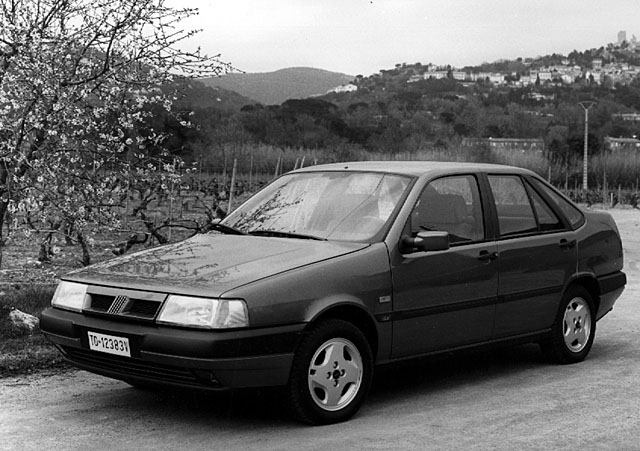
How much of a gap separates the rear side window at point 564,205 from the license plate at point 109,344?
366cm

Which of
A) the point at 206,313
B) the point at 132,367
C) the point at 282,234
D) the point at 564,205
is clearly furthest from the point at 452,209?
the point at 132,367

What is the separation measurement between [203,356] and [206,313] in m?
0.24

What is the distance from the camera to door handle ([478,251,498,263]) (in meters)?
7.10

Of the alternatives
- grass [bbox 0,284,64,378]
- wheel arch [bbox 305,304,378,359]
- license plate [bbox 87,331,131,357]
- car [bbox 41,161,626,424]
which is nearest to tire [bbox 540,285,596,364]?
car [bbox 41,161,626,424]

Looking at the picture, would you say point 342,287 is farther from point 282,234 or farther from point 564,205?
point 564,205

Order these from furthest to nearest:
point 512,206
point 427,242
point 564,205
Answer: point 564,205, point 512,206, point 427,242

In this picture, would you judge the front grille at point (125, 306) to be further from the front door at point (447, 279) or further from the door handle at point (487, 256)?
the door handle at point (487, 256)

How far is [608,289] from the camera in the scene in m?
8.43

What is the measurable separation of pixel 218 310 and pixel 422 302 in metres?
1.56

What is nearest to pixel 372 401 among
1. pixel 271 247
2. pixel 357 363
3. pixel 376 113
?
pixel 357 363

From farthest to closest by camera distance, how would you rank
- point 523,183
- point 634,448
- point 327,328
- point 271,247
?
1. point 523,183
2. point 271,247
3. point 327,328
4. point 634,448

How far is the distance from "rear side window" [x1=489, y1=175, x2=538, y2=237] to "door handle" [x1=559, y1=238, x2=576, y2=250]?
0.26 meters

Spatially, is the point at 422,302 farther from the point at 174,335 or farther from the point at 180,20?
the point at 180,20

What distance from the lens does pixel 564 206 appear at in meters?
8.23
